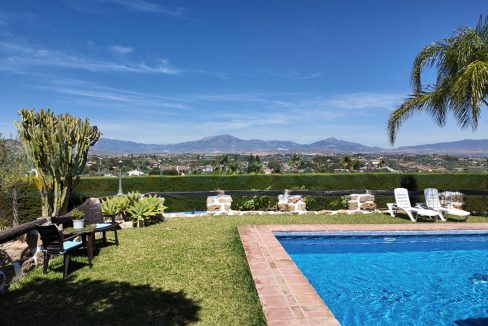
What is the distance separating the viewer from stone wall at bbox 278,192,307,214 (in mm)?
12750

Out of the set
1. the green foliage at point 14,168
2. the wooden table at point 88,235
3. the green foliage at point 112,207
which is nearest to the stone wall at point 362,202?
the green foliage at point 112,207

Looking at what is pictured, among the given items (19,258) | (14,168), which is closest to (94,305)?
(19,258)

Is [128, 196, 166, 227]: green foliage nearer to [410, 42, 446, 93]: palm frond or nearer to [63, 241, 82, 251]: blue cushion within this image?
[63, 241, 82, 251]: blue cushion

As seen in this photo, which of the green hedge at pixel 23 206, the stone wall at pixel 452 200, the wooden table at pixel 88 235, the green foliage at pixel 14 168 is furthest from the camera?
the stone wall at pixel 452 200

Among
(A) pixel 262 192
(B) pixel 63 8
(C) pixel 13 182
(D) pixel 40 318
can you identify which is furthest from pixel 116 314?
(B) pixel 63 8

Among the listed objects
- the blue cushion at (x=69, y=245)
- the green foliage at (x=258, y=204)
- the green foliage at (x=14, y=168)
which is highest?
the green foliage at (x=14, y=168)

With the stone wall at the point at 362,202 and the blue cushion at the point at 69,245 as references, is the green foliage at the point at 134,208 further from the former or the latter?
the stone wall at the point at 362,202

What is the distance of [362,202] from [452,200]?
3.57 m

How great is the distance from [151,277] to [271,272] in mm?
2124

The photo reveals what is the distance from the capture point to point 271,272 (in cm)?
572

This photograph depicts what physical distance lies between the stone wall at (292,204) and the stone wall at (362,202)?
196 centimetres

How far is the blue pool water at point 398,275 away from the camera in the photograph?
512 centimetres

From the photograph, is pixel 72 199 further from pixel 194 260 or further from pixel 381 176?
pixel 381 176

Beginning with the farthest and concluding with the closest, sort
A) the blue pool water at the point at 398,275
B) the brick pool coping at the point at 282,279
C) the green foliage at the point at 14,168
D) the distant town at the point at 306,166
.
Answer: the distant town at the point at 306,166, the green foliage at the point at 14,168, the blue pool water at the point at 398,275, the brick pool coping at the point at 282,279
